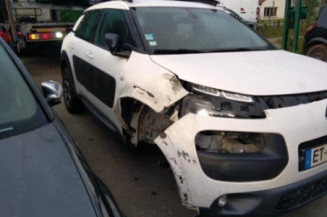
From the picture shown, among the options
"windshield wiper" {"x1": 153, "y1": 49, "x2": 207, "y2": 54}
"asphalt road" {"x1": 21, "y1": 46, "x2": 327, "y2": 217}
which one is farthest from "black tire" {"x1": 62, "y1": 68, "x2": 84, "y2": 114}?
"windshield wiper" {"x1": 153, "y1": 49, "x2": 207, "y2": 54}

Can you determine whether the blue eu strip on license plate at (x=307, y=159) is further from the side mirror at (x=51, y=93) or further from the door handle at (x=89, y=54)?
the door handle at (x=89, y=54)

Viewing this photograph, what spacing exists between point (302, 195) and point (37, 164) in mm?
1809

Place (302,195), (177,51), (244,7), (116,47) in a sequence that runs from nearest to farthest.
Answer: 1. (302,195)
2. (177,51)
3. (116,47)
4. (244,7)

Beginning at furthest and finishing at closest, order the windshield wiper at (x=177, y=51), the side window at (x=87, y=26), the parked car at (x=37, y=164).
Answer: the side window at (x=87, y=26) → the windshield wiper at (x=177, y=51) → the parked car at (x=37, y=164)

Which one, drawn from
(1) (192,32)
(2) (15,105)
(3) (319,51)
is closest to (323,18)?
(3) (319,51)

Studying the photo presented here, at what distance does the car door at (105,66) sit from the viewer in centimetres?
369

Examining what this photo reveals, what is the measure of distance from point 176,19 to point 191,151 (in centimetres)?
185

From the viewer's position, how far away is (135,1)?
4195 millimetres

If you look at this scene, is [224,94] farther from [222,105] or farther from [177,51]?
[177,51]

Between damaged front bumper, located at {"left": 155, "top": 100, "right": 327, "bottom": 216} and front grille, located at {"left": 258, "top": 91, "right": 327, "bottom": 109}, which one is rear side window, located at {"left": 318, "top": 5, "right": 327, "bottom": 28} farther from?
damaged front bumper, located at {"left": 155, "top": 100, "right": 327, "bottom": 216}

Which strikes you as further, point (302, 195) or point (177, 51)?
point (177, 51)

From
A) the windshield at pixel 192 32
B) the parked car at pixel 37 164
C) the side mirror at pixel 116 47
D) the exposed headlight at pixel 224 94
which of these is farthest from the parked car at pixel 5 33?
the exposed headlight at pixel 224 94

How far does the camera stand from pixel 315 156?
263 cm

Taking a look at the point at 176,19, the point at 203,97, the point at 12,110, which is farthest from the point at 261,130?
the point at 176,19
